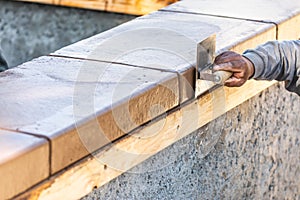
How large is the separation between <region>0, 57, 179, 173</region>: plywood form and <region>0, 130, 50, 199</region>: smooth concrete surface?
41 millimetres

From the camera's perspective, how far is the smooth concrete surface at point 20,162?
2.10 m

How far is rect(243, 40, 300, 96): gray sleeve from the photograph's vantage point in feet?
10.1

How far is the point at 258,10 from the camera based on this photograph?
3938mm

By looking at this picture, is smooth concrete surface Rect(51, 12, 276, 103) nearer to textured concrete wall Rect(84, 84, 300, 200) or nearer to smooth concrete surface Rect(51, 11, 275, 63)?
smooth concrete surface Rect(51, 11, 275, 63)

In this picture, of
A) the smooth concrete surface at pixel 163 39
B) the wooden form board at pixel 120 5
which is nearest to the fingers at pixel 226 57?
the smooth concrete surface at pixel 163 39

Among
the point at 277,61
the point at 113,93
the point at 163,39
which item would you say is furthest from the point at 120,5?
the point at 113,93

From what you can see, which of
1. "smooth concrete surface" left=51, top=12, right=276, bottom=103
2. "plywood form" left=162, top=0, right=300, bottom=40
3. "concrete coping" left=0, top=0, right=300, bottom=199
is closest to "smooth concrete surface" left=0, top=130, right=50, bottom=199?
"concrete coping" left=0, top=0, right=300, bottom=199

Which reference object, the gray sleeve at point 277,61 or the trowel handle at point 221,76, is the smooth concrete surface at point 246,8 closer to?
the gray sleeve at point 277,61

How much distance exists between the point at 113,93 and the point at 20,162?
1.91 ft

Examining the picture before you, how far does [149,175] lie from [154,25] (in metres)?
0.86

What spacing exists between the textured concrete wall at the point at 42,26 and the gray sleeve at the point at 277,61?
3.05 meters

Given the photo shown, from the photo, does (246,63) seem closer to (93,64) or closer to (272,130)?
(93,64)

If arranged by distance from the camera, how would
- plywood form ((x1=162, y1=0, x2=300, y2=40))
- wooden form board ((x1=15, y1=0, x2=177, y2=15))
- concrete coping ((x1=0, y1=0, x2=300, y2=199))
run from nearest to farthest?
concrete coping ((x1=0, y1=0, x2=300, y2=199))
plywood form ((x1=162, y1=0, x2=300, y2=40))
wooden form board ((x1=15, y1=0, x2=177, y2=15))

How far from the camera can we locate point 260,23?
3664 millimetres
